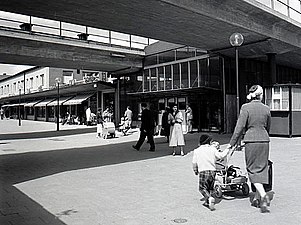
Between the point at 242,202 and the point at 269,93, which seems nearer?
the point at 242,202

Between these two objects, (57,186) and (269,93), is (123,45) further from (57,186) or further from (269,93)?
(57,186)

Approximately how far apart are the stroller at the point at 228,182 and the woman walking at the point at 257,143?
63 centimetres

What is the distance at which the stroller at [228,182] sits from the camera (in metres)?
6.54

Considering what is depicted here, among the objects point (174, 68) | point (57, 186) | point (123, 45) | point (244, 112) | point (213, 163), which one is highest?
point (123, 45)

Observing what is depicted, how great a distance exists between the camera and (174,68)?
2489 centimetres

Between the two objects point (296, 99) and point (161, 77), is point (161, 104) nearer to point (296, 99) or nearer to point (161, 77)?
point (161, 77)

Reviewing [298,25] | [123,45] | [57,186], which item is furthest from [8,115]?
[57,186]

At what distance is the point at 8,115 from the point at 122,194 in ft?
250

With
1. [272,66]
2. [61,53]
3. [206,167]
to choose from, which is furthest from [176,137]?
[61,53]

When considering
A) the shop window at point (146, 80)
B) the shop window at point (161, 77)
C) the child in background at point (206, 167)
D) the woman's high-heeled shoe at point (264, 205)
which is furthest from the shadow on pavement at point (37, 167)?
the shop window at point (146, 80)

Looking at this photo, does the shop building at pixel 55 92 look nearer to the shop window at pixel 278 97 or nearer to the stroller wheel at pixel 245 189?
the shop window at pixel 278 97

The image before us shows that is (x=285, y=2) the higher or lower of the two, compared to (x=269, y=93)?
higher

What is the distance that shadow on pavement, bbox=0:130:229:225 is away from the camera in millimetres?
5754

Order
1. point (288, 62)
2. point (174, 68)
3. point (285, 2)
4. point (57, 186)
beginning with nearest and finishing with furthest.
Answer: point (57, 186) → point (285, 2) → point (174, 68) → point (288, 62)
